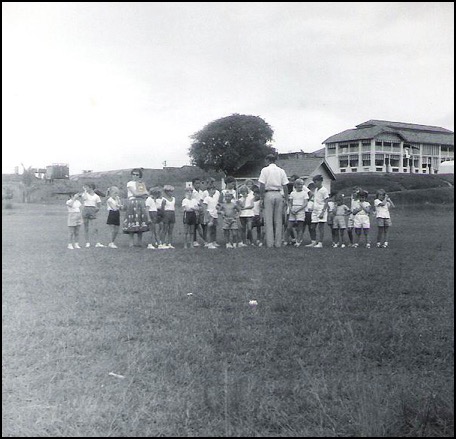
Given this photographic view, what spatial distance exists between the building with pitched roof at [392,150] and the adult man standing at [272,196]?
22.9 meters

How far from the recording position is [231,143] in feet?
41.7

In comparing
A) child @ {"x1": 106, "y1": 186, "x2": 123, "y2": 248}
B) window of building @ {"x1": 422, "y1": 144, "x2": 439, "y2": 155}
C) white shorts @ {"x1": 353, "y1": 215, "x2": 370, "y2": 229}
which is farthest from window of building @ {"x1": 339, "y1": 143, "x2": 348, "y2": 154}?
child @ {"x1": 106, "y1": 186, "x2": 123, "y2": 248}

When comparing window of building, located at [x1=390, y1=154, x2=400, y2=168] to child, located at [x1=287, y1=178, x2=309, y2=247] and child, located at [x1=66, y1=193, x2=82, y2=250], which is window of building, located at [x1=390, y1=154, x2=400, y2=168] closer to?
child, located at [x1=287, y1=178, x2=309, y2=247]

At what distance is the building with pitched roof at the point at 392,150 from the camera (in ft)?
126

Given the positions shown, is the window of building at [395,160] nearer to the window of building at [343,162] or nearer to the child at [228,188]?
the window of building at [343,162]

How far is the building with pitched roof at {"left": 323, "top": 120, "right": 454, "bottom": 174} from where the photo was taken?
126ft

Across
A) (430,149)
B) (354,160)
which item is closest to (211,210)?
(354,160)

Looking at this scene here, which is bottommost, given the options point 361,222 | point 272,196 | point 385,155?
point 361,222

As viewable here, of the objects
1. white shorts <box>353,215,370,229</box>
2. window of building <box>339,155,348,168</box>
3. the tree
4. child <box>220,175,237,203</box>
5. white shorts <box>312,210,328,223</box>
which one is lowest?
white shorts <box>353,215,370,229</box>

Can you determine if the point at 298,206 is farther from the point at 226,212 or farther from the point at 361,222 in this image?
the point at 226,212

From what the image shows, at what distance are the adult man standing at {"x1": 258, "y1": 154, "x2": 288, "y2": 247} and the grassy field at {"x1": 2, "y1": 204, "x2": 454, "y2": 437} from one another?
11.7ft

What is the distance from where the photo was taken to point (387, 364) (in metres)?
4.08

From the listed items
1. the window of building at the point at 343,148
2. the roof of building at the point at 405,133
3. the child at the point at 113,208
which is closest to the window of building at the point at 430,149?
the roof of building at the point at 405,133

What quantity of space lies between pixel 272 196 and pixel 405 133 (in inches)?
1534
